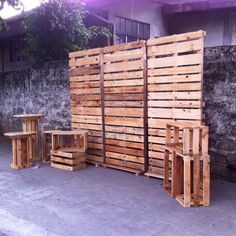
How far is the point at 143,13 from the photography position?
12.0 metres

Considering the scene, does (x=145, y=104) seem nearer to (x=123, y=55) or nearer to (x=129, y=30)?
(x=123, y=55)

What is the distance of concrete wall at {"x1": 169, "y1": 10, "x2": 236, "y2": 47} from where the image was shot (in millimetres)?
11852

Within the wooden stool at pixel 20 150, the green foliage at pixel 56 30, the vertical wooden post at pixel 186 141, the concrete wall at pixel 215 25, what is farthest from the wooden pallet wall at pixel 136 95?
the concrete wall at pixel 215 25

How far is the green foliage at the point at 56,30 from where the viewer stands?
355 inches

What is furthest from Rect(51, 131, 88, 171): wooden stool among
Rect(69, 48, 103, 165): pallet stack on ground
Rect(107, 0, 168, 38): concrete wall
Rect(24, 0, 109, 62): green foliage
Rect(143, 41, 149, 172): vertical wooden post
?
Rect(107, 0, 168, 38): concrete wall

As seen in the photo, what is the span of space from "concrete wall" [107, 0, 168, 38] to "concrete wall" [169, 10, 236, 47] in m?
1.05

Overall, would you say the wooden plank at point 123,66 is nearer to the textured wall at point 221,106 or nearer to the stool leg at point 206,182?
the textured wall at point 221,106

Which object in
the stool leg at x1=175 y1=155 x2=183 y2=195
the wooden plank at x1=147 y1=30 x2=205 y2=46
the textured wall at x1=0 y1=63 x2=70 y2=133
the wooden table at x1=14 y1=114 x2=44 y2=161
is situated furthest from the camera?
the textured wall at x1=0 y1=63 x2=70 y2=133

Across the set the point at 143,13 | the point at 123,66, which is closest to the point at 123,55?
the point at 123,66

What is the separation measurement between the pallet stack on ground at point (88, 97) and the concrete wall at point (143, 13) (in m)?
4.15

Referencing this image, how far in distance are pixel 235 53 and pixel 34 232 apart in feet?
13.5

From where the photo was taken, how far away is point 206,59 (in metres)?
5.56

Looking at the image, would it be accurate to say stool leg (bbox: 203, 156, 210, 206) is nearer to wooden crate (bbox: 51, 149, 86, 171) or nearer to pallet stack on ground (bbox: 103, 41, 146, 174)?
pallet stack on ground (bbox: 103, 41, 146, 174)

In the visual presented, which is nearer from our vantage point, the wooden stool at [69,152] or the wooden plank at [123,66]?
the wooden plank at [123,66]
